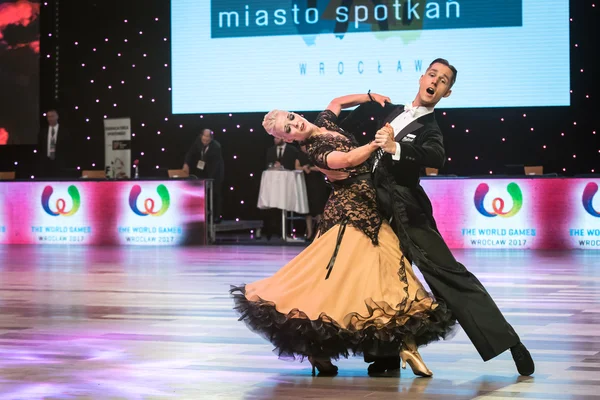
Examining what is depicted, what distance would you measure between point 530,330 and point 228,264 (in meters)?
5.24

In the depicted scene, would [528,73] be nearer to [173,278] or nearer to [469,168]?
[469,168]

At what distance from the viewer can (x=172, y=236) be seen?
1373 centimetres

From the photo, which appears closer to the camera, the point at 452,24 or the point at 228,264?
the point at 228,264

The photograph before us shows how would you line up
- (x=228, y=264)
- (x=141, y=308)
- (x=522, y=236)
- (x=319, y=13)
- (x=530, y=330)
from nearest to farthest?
(x=530, y=330) < (x=141, y=308) < (x=228, y=264) < (x=522, y=236) < (x=319, y=13)

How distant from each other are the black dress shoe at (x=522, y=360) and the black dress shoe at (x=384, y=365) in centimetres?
55

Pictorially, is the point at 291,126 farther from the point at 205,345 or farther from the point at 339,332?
the point at 205,345

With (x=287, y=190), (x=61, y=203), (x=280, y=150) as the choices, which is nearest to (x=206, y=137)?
(x=280, y=150)

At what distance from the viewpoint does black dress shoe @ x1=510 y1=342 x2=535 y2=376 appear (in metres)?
4.49

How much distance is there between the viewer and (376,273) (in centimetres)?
439

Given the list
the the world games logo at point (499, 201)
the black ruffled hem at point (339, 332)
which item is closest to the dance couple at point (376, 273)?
the black ruffled hem at point (339, 332)

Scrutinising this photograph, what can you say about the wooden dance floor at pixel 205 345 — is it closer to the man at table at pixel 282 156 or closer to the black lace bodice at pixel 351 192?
the black lace bodice at pixel 351 192

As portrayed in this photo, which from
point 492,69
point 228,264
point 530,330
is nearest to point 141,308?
A: point 530,330

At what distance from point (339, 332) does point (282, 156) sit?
1038 centimetres

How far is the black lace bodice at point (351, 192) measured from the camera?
14.7ft
